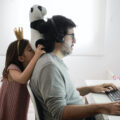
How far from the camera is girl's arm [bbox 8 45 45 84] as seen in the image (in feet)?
4.35

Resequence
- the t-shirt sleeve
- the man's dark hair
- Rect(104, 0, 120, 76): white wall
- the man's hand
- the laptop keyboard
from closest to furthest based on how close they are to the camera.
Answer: the t-shirt sleeve
the man's dark hair
the laptop keyboard
the man's hand
Rect(104, 0, 120, 76): white wall

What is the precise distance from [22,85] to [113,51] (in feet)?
5.12

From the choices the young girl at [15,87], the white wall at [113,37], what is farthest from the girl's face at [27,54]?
the white wall at [113,37]

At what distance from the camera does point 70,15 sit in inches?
105

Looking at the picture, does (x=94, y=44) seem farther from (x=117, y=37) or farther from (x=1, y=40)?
(x=1, y=40)

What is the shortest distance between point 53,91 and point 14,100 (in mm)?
560

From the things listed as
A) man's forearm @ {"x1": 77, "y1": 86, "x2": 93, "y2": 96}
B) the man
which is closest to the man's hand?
man's forearm @ {"x1": 77, "y1": 86, "x2": 93, "y2": 96}

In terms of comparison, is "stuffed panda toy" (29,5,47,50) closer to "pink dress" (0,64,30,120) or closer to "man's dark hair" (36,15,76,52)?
"man's dark hair" (36,15,76,52)

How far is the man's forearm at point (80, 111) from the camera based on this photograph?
1104 millimetres

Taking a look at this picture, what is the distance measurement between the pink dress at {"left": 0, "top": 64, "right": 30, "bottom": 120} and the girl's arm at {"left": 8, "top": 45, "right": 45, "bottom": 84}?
55mm

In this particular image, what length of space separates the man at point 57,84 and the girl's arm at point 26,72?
0.06 meters

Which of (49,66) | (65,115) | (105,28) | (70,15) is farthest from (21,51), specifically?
(105,28)

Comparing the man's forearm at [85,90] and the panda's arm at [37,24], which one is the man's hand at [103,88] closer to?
the man's forearm at [85,90]

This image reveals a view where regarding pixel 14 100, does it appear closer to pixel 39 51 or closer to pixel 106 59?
pixel 39 51
